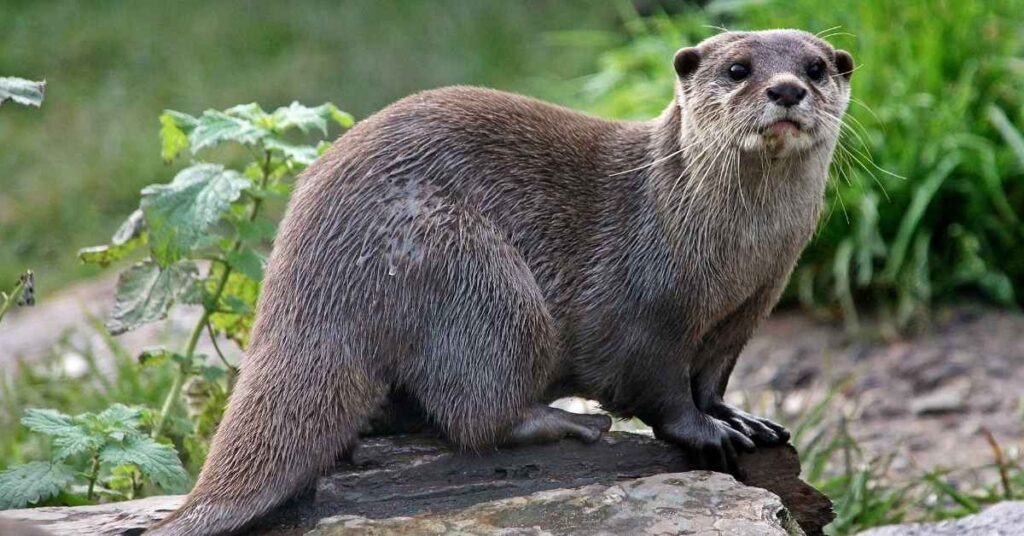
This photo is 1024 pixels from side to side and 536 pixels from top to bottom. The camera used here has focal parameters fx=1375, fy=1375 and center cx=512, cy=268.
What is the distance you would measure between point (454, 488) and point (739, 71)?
1195 millimetres

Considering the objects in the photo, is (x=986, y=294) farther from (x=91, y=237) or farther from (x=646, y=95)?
(x=91, y=237)

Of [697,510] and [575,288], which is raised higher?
[575,288]

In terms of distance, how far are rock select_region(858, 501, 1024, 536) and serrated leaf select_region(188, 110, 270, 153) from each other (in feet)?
6.60

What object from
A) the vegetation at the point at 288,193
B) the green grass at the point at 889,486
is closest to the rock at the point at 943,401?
the vegetation at the point at 288,193

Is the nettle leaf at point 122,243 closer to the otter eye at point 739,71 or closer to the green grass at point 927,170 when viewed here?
the otter eye at point 739,71

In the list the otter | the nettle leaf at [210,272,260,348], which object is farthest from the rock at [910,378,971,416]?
the nettle leaf at [210,272,260,348]

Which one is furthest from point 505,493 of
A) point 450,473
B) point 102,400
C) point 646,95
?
point 646,95

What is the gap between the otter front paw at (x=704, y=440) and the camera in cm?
333

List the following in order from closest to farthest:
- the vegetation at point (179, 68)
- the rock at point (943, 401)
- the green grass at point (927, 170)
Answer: the rock at point (943, 401)
the green grass at point (927, 170)
the vegetation at point (179, 68)

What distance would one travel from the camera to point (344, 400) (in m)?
3.01

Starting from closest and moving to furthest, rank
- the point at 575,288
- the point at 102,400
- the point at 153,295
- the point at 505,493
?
the point at 505,493, the point at 575,288, the point at 153,295, the point at 102,400

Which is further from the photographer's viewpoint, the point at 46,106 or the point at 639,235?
the point at 46,106

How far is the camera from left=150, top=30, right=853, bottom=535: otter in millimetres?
3018

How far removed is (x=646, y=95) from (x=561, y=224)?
354cm
